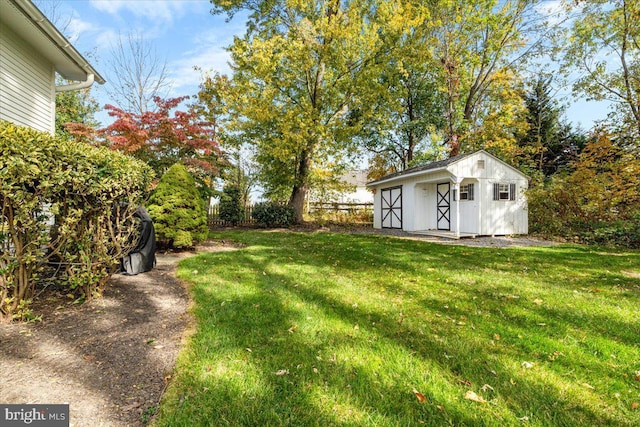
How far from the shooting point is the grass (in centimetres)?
185

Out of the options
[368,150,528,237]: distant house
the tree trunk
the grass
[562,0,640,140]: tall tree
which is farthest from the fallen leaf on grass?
[562,0,640,140]: tall tree

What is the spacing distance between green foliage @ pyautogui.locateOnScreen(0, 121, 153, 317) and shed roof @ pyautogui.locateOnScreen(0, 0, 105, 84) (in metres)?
4.02

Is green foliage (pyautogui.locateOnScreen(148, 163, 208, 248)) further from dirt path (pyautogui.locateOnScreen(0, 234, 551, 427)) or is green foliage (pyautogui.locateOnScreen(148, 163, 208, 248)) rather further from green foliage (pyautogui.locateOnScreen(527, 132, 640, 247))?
green foliage (pyautogui.locateOnScreen(527, 132, 640, 247))

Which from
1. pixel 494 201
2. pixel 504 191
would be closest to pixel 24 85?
pixel 494 201

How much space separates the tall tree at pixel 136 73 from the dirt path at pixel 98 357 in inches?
633

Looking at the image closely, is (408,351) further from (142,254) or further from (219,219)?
(219,219)

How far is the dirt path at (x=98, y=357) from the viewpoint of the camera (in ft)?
6.13

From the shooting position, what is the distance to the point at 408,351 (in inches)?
101

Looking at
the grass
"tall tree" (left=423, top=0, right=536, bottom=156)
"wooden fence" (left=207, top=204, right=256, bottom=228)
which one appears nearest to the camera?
the grass

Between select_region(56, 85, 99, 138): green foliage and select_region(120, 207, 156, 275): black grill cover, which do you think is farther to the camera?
select_region(56, 85, 99, 138): green foliage

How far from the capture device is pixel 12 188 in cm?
249

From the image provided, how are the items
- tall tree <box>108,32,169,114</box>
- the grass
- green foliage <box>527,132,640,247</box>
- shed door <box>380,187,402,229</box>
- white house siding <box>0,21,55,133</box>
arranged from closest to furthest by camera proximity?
Result: 1. the grass
2. white house siding <box>0,21,55,133</box>
3. green foliage <box>527,132,640,247</box>
4. shed door <box>380,187,402,229</box>
5. tall tree <box>108,32,169,114</box>

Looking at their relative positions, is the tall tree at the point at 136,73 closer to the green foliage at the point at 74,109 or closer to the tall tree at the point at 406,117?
the green foliage at the point at 74,109

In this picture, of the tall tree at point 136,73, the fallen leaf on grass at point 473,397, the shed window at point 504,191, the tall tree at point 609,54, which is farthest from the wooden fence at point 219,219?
the tall tree at point 609,54
